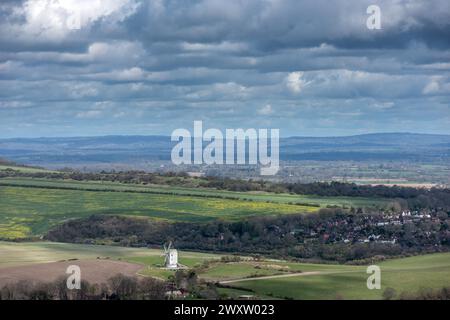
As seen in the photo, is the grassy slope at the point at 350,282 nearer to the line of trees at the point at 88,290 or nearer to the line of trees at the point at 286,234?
the line of trees at the point at 88,290

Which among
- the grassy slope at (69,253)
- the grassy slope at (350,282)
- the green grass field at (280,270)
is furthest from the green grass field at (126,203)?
the grassy slope at (350,282)

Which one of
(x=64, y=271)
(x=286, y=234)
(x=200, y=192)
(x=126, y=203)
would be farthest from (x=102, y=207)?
(x=64, y=271)

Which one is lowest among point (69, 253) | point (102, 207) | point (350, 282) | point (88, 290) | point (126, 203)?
point (350, 282)

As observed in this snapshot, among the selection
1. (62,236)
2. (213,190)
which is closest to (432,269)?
(62,236)

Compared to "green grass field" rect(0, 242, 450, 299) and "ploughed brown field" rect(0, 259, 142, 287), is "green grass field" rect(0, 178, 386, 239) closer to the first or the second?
"green grass field" rect(0, 242, 450, 299)

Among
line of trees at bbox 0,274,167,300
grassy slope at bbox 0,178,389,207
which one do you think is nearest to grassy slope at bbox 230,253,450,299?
line of trees at bbox 0,274,167,300

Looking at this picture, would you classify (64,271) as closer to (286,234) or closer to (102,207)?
(286,234)
